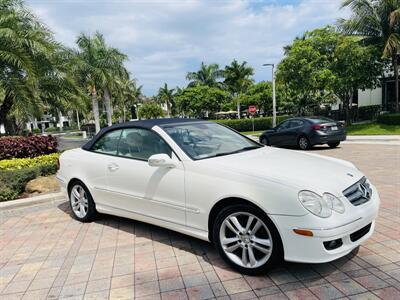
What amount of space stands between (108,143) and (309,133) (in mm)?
10292

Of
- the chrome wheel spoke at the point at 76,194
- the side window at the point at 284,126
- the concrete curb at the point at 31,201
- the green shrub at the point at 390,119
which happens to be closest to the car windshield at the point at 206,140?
the chrome wheel spoke at the point at 76,194

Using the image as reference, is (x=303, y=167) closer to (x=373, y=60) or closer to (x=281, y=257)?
(x=281, y=257)

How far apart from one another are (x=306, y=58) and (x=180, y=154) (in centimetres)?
2102

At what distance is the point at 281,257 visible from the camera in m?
3.29

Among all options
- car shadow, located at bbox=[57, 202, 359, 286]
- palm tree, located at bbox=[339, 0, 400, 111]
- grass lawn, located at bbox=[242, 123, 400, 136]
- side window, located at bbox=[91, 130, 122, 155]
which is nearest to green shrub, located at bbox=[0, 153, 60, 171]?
side window, located at bbox=[91, 130, 122, 155]

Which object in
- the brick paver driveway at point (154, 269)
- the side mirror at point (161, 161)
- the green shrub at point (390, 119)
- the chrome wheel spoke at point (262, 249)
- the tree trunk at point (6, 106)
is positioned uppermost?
the tree trunk at point (6, 106)

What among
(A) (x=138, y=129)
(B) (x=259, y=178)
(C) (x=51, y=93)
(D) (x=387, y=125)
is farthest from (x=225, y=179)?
(D) (x=387, y=125)

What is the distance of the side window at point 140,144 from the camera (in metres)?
4.32

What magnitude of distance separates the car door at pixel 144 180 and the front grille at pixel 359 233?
171 centimetres

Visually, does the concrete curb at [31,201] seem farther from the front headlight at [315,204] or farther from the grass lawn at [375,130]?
the grass lawn at [375,130]

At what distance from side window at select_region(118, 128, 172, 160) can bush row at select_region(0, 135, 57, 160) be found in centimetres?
574

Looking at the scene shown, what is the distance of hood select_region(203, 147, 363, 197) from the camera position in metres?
3.23

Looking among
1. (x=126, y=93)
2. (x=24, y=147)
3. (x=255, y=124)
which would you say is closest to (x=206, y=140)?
(x=24, y=147)

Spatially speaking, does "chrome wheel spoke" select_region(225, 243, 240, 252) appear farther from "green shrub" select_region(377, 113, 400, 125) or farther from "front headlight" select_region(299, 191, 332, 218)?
"green shrub" select_region(377, 113, 400, 125)
